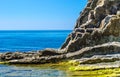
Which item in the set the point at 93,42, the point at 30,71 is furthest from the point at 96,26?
the point at 30,71

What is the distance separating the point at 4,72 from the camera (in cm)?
6550

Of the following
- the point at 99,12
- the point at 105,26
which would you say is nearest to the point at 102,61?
the point at 105,26

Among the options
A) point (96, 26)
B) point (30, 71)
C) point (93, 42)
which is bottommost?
point (30, 71)

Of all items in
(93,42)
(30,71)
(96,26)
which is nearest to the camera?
(30,71)

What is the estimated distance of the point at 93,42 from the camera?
76500 millimetres

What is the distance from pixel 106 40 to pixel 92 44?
9.39 ft

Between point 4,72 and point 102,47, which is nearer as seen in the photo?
point 4,72

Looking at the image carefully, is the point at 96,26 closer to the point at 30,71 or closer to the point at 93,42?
the point at 93,42

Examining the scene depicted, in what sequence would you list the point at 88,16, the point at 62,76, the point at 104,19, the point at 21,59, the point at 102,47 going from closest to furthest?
the point at 62,76 → the point at 102,47 → the point at 21,59 → the point at 104,19 → the point at 88,16

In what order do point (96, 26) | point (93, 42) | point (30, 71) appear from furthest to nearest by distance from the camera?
point (96, 26), point (93, 42), point (30, 71)

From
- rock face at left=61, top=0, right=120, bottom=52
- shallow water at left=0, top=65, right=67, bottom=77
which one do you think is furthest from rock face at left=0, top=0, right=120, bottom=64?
shallow water at left=0, top=65, right=67, bottom=77

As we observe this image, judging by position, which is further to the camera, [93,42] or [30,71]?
[93,42]

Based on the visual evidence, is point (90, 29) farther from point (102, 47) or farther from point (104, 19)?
point (102, 47)

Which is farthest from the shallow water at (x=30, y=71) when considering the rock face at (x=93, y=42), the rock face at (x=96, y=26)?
the rock face at (x=96, y=26)
